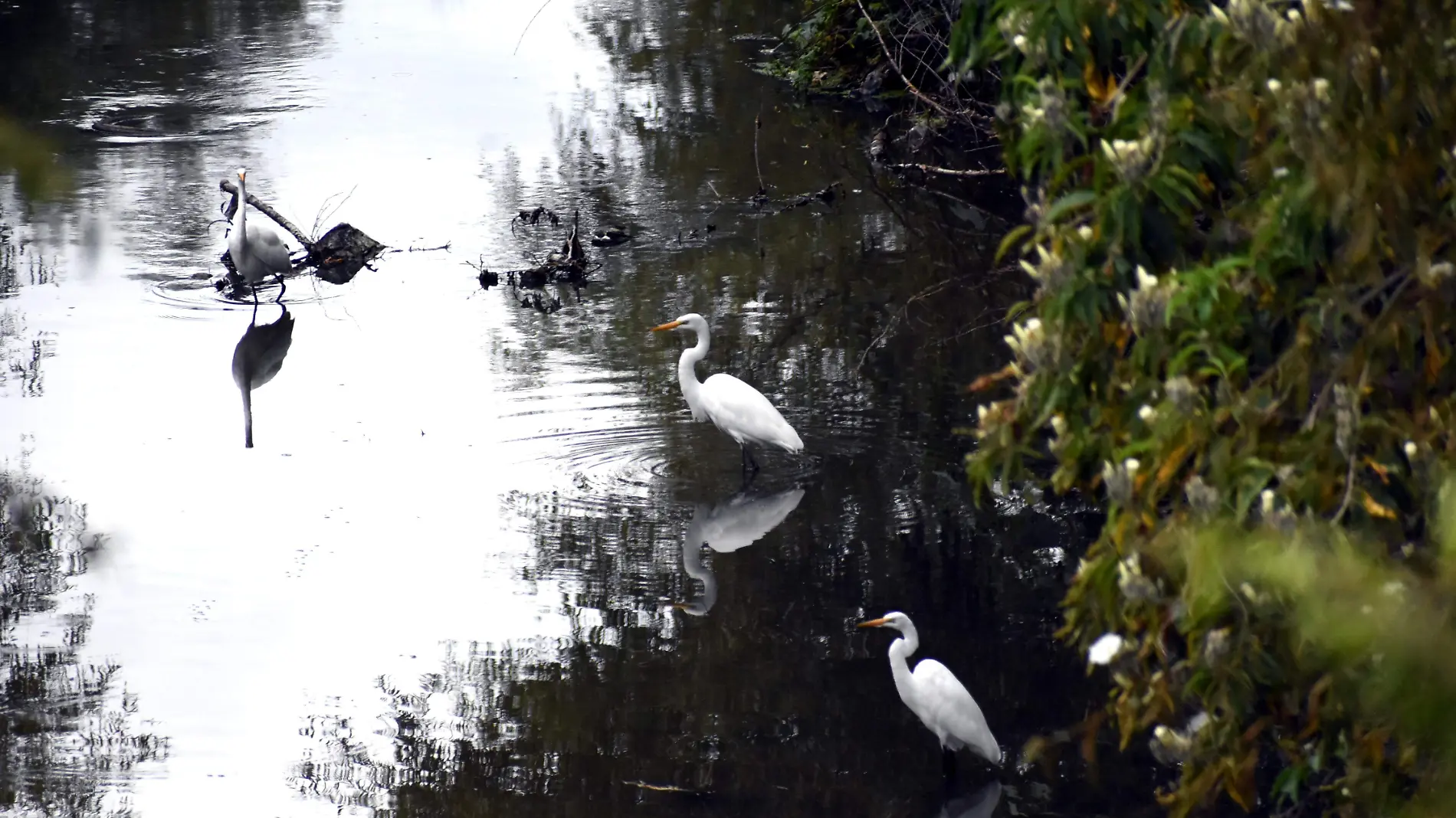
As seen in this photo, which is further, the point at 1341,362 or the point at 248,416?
the point at 248,416

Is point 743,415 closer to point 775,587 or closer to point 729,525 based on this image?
point 729,525

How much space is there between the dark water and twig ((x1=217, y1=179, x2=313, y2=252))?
650mm

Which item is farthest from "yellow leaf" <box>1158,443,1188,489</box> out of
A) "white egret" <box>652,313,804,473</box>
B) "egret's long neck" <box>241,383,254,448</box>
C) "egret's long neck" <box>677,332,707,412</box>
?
"egret's long neck" <box>241,383,254,448</box>

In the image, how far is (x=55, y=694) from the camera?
677 cm

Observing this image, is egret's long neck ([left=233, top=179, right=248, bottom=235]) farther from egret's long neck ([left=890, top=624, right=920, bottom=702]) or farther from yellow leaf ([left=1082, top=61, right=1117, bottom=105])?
yellow leaf ([left=1082, top=61, right=1117, bottom=105])

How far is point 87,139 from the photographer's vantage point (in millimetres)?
17875

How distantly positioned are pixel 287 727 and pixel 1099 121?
4.03m

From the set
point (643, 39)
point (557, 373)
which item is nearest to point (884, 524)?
point (557, 373)

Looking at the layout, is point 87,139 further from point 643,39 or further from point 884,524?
point 884,524

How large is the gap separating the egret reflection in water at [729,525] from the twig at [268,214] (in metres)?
6.15

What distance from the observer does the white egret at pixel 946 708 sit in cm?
587

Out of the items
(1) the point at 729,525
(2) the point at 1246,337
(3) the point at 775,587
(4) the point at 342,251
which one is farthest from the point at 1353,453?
(4) the point at 342,251

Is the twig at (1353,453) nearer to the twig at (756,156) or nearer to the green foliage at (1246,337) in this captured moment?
the green foliage at (1246,337)

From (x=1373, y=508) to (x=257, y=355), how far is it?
9.78m
